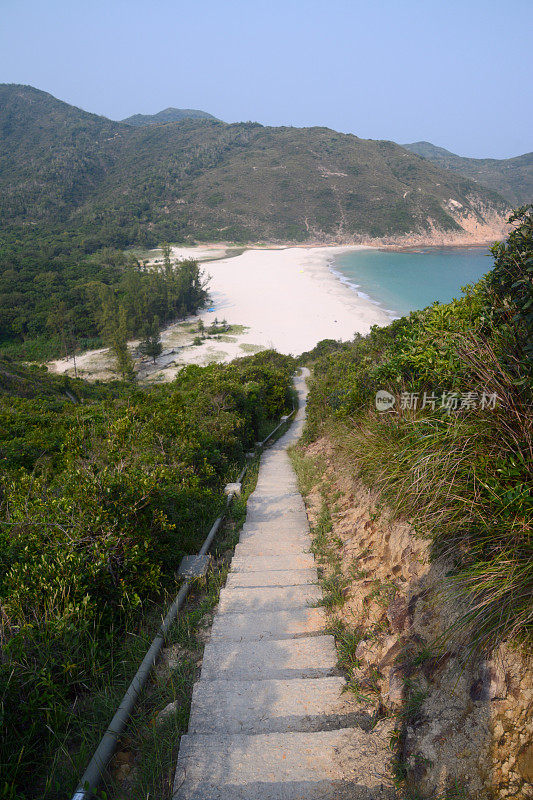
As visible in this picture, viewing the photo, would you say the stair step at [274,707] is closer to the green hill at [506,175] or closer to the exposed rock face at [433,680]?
the exposed rock face at [433,680]

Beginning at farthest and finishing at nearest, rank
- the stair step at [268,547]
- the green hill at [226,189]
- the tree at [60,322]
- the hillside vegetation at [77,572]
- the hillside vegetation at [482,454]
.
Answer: the green hill at [226,189], the tree at [60,322], the stair step at [268,547], the hillside vegetation at [77,572], the hillside vegetation at [482,454]

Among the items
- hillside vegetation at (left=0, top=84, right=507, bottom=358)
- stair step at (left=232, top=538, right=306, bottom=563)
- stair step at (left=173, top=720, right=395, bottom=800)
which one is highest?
hillside vegetation at (left=0, top=84, right=507, bottom=358)

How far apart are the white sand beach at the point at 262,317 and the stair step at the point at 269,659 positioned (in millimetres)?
29988

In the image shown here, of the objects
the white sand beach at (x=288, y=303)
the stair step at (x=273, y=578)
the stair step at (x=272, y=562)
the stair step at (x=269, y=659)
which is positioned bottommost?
the stair step at (x=272, y=562)

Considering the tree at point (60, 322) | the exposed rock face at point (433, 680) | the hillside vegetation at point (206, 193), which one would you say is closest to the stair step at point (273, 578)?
the exposed rock face at point (433, 680)

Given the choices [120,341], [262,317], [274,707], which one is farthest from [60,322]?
[274,707]

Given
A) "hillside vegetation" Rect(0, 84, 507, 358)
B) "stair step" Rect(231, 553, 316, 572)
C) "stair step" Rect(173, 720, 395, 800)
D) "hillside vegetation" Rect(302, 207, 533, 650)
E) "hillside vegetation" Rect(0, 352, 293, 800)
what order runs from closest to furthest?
"stair step" Rect(173, 720, 395, 800) < "hillside vegetation" Rect(302, 207, 533, 650) < "hillside vegetation" Rect(0, 352, 293, 800) < "stair step" Rect(231, 553, 316, 572) < "hillside vegetation" Rect(0, 84, 507, 358)

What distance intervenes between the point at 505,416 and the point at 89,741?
10.9 feet

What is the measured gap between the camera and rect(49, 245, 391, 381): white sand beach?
118 ft

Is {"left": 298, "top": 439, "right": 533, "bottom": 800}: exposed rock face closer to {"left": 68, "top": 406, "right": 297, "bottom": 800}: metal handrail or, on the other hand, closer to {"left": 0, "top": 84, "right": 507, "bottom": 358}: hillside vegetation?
{"left": 68, "top": 406, "right": 297, "bottom": 800}: metal handrail

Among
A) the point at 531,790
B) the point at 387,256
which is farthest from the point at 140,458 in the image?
the point at 387,256

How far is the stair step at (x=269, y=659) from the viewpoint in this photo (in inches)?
112

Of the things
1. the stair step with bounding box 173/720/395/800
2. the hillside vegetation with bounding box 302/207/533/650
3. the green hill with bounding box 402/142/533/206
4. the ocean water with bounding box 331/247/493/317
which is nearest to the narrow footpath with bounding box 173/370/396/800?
the stair step with bounding box 173/720/395/800

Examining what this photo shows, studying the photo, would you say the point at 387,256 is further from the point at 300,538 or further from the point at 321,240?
the point at 300,538
